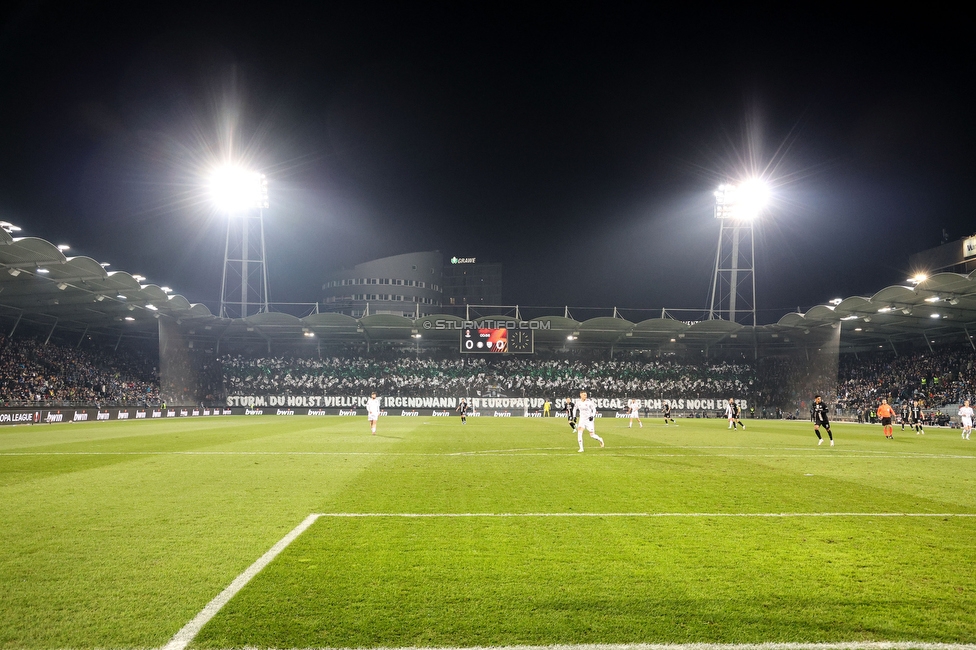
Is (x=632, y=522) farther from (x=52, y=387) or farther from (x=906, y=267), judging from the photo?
(x=906, y=267)

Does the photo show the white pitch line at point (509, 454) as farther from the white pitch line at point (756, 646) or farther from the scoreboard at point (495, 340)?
the scoreboard at point (495, 340)

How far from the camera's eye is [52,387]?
42.0m

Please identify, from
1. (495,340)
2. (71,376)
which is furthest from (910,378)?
(71,376)

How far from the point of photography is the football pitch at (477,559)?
4055 mm

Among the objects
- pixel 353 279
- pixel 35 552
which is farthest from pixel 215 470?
pixel 353 279

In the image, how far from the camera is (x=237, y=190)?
48312mm

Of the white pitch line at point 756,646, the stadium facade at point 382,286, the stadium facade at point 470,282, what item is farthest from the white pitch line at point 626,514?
the stadium facade at point 382,286

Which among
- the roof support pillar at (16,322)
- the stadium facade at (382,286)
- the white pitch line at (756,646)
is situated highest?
the stadium facade at (382,286)

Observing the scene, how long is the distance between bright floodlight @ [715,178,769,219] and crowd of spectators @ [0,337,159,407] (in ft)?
171

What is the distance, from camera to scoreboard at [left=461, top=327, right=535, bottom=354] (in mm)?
45812

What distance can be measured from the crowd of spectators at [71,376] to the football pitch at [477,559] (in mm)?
34455

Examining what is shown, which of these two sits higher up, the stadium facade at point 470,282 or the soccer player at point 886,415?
the stadium facade at point 470,282

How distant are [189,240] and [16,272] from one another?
777 inches

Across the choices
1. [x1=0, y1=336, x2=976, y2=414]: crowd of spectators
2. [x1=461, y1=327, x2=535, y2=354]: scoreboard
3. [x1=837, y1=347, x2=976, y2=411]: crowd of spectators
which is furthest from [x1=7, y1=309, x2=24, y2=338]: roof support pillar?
[x1=837, y1=347, x2=976, y2=411]: crowd of spectators
